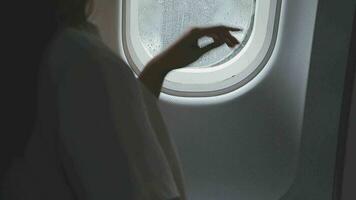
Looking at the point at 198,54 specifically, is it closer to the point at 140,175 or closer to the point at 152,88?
the point at 152,88

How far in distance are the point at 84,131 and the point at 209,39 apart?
36 cm

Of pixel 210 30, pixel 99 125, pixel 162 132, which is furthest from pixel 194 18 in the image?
pixel 99 125

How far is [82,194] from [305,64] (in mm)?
567

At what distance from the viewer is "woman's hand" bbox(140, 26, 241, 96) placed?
115 centimetres

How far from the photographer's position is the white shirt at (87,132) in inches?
37.9

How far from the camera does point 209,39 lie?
121 centimetres

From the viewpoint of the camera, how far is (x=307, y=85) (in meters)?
1.27

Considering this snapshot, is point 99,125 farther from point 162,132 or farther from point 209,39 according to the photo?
point 209,39

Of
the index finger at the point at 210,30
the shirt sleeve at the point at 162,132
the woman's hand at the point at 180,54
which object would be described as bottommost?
the shirt sleeve at the point at 162,132

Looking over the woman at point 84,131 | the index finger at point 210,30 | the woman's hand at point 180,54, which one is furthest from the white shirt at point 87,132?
the index finger at point 210,30

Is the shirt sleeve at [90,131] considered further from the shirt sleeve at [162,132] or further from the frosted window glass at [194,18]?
the frosted window glass at [194,18]

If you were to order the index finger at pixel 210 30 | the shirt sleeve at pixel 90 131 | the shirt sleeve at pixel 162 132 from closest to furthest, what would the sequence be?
the shirt sleeve at pixel 90 131
the shirt sleeve at pixel 162 132
the index finger at pixel 210 30

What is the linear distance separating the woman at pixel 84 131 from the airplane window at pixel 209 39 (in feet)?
0.72

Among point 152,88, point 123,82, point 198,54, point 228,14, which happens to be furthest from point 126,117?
point 228,14
